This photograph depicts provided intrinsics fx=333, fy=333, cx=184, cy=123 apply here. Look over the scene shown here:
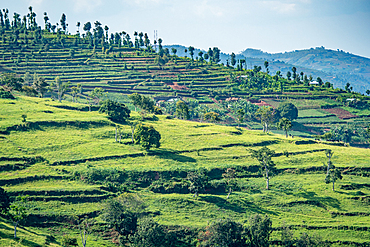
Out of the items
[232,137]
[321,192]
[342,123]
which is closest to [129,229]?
[321,192]

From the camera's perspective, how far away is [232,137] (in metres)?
118

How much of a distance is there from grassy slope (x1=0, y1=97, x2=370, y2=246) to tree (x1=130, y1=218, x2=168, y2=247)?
21.3 feet

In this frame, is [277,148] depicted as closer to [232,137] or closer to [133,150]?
[232,137]

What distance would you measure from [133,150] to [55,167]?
23108 millimetres

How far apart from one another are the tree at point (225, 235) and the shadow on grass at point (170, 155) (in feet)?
107

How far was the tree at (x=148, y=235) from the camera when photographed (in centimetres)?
6425

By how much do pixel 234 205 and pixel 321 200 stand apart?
22901 mm

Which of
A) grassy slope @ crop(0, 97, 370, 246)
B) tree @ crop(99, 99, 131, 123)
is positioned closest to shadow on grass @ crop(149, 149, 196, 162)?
grassy slope @ crop(0, 97, 370, 246)

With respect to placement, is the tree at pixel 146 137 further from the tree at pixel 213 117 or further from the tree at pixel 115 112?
the tree at pixel 213 117

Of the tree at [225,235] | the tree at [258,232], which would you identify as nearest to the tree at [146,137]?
the tree at [225,235]

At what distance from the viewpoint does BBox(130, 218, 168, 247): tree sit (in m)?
64.2

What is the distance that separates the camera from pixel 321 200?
8494cm

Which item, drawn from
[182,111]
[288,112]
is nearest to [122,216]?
[182,111]

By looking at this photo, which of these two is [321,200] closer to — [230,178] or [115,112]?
[230,178]
